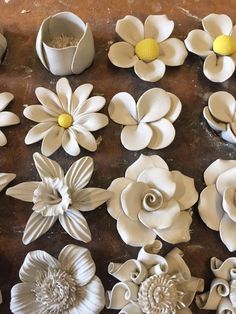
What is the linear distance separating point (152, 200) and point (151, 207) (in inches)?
0.4

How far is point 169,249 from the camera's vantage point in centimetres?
71

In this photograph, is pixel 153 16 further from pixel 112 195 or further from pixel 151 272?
pixel 151 272

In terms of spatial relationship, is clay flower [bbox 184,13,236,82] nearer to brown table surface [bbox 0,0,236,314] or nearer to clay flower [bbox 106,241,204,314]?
brown table surface [bbox 0,0,236,314]

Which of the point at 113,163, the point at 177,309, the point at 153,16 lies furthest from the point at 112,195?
the point at 153,16

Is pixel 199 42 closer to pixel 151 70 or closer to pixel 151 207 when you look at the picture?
pixel 151 70

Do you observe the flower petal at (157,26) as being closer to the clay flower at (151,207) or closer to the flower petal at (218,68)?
the flower petal at (218,68)

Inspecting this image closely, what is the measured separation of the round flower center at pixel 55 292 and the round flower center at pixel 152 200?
148 mm

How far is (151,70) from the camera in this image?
0.77m

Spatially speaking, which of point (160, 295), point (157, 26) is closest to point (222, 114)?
point (157, 26)

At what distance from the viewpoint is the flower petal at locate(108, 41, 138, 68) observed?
77cm

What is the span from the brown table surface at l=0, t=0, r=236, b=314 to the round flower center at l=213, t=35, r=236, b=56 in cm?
4

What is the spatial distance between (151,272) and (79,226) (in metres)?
0.12

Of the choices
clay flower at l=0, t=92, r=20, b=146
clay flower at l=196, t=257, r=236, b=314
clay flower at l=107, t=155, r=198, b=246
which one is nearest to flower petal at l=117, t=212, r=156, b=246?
clay flower at l=107, t=155, r=198, b=246

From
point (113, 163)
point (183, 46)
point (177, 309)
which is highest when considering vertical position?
point (183, 46)
